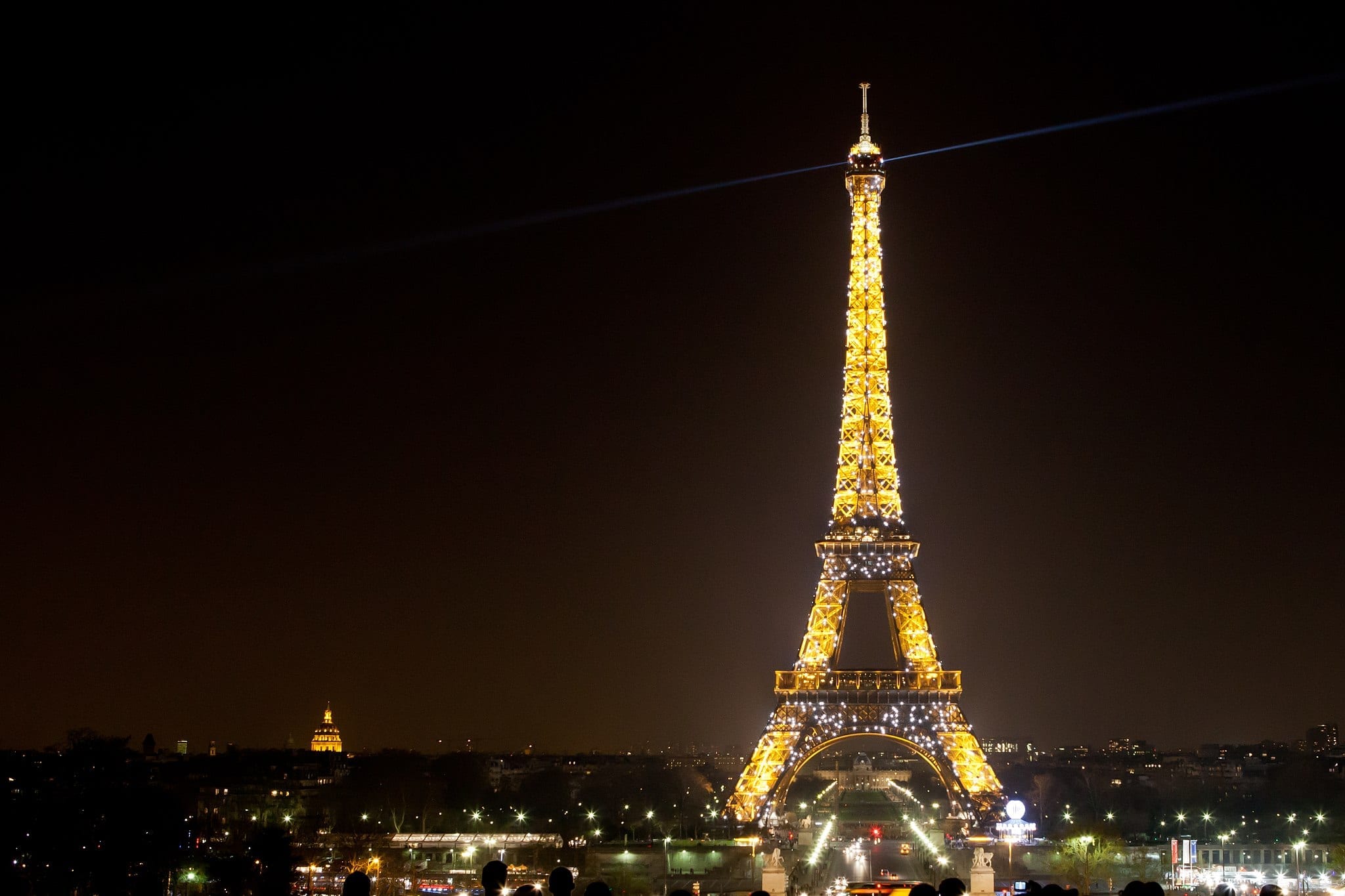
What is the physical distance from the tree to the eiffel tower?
594 centimetres

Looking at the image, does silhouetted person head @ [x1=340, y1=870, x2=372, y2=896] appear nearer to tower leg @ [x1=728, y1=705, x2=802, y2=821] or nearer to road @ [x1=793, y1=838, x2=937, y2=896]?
road @ [x1=793, y1=838, x2=937, y2=896]

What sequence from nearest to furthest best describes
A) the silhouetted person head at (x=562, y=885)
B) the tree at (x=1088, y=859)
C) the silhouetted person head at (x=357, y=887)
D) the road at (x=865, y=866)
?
the silhouetted person head at (x=357, y=887)
the silhouetted person head at (x=562, y=885)
the road at (x=865, y=866)
the tree at (x=1088, y=859)

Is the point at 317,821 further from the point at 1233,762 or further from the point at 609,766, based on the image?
the point at 1233,762

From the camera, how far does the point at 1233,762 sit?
191875mm

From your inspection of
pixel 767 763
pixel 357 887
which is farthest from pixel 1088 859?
pixel 357 887

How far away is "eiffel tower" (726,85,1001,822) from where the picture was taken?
71625 millimetres

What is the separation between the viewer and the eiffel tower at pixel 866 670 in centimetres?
7162

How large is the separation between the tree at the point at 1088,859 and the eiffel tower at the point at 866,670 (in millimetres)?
5936

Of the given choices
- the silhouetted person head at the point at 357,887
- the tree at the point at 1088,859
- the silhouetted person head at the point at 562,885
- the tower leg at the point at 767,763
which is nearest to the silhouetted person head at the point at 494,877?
the silhouetted person head at the point at 562,885

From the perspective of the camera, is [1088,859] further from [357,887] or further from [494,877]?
[357,887]

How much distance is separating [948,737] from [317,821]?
29125mm

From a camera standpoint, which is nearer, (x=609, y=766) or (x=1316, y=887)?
(x=1316, y=887)

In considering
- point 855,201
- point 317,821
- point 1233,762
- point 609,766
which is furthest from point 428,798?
point 1233,762

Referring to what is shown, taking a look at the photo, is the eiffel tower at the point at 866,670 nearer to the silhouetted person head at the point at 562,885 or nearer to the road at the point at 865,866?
the road at the point at 865,866
